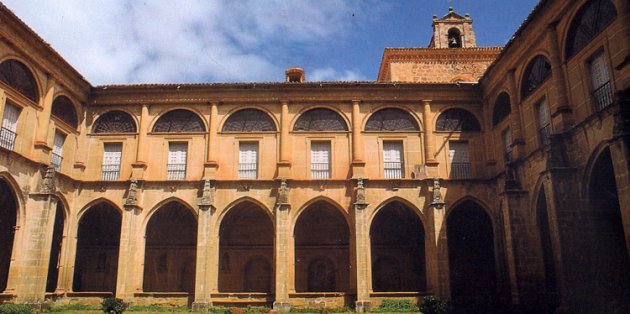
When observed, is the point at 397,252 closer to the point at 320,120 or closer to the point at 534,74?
the point at 320,120


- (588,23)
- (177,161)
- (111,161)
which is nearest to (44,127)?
(111,161)

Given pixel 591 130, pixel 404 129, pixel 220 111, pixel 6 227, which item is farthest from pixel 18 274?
pixel 591 130

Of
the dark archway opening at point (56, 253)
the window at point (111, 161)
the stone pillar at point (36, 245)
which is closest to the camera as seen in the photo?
the stone pillar at point (36, 245)

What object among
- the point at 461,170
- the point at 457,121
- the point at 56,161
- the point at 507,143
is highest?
the point at 457,121

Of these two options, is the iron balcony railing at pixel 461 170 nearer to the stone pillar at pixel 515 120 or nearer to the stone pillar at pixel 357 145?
the stone pillar at pixel 515 120

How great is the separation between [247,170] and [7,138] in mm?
10357

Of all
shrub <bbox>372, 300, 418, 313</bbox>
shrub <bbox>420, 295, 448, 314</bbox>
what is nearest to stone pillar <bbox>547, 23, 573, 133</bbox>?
shrub <bbox>420, 295, 448, 314</bbox>

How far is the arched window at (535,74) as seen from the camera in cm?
1992

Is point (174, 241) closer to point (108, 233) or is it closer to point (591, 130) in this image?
point (108, 233)

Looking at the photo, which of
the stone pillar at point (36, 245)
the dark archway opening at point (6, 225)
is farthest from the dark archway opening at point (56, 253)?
the stone pillar at point (36, 245)

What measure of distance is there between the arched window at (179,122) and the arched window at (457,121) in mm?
A: 12125

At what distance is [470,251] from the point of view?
85.1 ft

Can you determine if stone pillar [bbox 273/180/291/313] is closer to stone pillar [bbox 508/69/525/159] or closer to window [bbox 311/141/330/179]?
window [bbox 311/141/330/179]

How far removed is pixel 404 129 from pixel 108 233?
57.6ft
